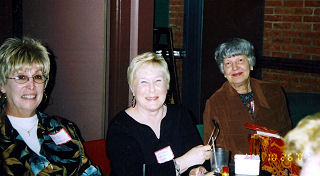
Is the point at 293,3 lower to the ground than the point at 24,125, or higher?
higher

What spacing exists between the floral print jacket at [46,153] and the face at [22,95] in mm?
72

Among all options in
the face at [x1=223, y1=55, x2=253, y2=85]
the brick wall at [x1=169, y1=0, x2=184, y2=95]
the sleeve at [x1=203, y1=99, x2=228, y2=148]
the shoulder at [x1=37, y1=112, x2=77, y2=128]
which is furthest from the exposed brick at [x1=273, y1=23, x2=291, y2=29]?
the shoulder at [x1=37, y1=112, x2=77, y2=128]

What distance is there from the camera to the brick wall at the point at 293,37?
4328 mm

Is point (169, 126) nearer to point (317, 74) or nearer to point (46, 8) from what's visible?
point (46, 8)

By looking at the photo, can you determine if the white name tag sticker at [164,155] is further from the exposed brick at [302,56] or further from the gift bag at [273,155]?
the exposed brick at [302,56]

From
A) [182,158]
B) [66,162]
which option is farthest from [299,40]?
[66,162]

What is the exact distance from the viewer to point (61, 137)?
2.05 metres

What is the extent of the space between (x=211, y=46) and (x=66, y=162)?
2.51 metres

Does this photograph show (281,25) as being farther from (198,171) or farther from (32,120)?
(32,120)

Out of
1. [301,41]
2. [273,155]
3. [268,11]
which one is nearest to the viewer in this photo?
[273,155]

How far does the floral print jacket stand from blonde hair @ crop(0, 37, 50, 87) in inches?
8.8

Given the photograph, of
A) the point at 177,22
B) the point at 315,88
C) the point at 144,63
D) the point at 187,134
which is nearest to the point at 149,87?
the point at 144,63

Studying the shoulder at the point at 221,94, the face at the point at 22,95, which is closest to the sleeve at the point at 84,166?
the face at the point at 22,95

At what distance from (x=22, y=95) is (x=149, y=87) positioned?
0.66 m
